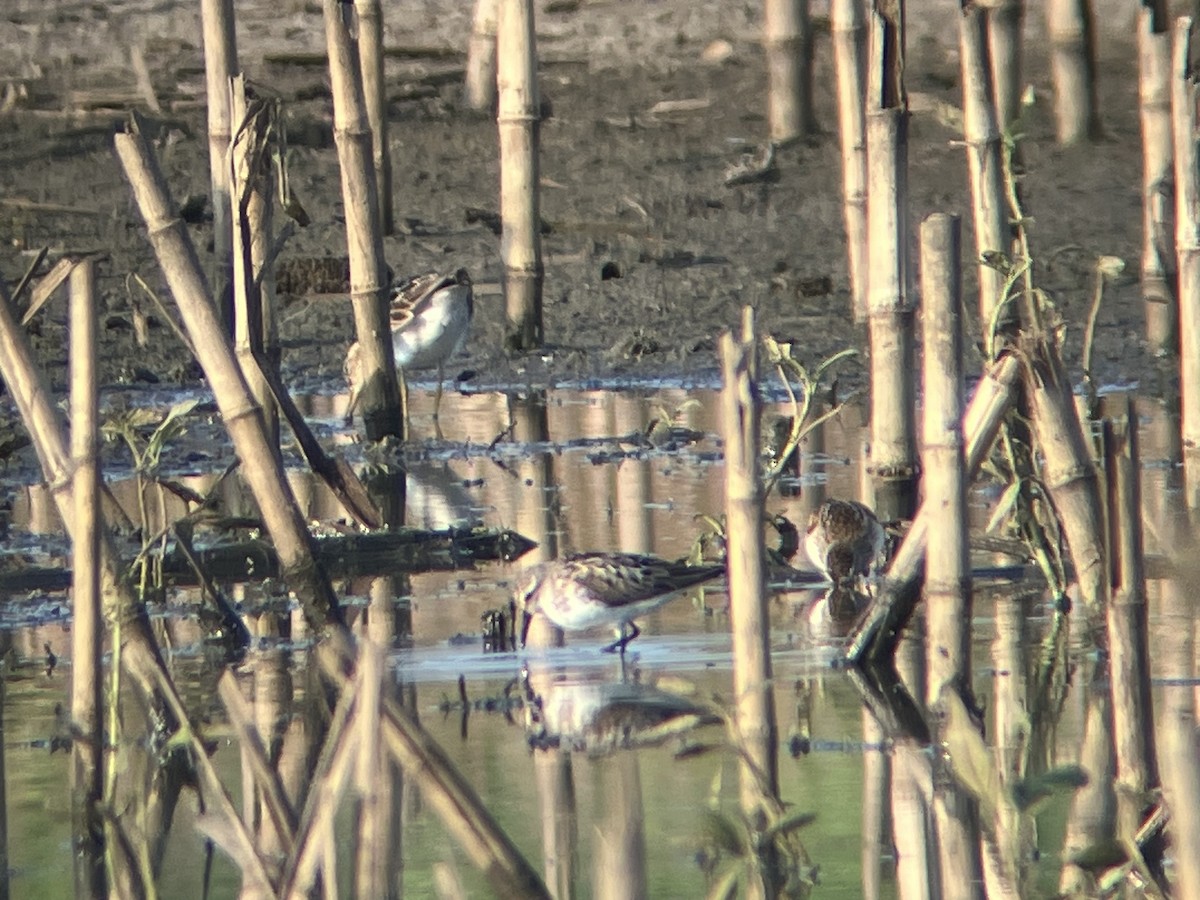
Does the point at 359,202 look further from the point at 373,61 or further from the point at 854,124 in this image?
the point at 373,61

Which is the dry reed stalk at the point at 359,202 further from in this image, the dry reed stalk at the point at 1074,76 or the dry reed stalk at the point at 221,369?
the dry reed stalk at the point at 1074,76

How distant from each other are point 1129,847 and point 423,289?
338 inches

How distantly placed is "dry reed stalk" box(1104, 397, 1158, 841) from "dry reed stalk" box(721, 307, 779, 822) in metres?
0.78

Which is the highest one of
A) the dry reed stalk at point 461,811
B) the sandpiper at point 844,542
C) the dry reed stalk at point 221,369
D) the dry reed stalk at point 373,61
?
the dry reed stalk at point 373,61

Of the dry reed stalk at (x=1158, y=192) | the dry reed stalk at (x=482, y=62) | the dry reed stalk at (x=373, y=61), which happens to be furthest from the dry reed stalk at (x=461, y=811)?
the dry reed stalk at (x=482, y=62)

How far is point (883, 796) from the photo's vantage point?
627 centimetres

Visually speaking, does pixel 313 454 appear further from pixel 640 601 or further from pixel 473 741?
pixel 473 741

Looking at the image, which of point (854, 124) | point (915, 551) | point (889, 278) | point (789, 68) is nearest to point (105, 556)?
point (915, 551)

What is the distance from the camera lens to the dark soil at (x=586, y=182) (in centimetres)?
1412

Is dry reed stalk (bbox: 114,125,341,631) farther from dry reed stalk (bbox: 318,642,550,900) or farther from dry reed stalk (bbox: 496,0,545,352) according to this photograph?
dry reed stalk (bbox: 496,0,545,352)

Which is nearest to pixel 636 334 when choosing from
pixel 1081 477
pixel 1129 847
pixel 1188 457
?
pixel 1188 457

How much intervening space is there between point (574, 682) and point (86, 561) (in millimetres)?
1843

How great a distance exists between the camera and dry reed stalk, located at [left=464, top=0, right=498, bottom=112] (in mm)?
18359

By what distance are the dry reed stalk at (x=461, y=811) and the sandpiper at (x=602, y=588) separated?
1901mm
